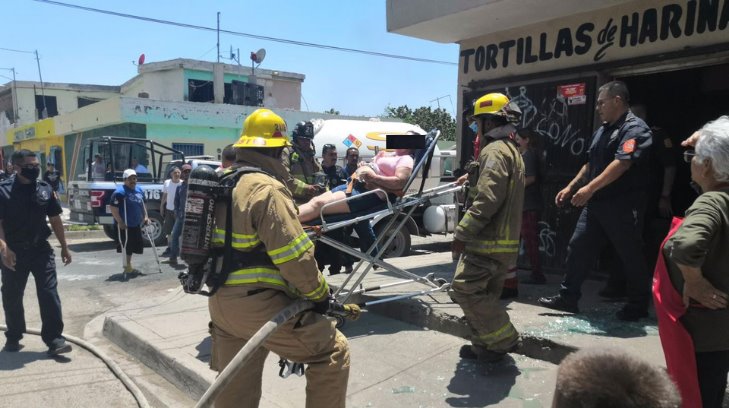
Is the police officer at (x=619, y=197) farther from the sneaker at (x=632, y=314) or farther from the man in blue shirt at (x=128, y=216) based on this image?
the man in blue shirt at (x=128, y=216)

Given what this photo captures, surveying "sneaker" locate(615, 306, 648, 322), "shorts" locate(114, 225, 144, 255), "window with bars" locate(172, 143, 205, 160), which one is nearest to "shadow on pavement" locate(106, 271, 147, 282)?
"shorts" locate(114, 225, 144, 255)

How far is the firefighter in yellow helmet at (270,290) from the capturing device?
2461 mm

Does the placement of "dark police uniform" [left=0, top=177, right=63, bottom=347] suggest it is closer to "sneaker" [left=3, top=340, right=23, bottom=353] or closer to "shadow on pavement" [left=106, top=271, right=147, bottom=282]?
"sneaker" [left=3, top=340, right=23, bottom=353]

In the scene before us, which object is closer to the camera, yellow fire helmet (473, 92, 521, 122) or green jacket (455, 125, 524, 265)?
green jacket (455, 125, 524, 265)

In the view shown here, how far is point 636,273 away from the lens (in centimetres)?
379

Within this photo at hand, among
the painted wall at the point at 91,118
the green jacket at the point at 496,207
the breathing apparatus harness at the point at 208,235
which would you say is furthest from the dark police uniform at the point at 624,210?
the painted wall at the point at 91,118

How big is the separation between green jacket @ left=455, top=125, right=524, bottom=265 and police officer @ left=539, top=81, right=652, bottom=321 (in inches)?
21.9

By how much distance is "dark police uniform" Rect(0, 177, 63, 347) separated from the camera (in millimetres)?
4746

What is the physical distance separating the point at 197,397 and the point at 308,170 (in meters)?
2.66

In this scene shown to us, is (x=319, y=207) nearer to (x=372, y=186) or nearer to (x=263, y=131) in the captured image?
(x=372, y=186)

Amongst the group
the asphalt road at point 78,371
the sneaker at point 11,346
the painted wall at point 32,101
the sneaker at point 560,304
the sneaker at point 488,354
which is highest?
the painted wall at point 32,101

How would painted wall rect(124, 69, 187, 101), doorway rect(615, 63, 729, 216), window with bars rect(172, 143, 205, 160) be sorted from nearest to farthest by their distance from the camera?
doorway rect(615, 63, 729, 216), window with bars rect(172, 143, 205, 160), painted wall rect(124, 69, 187, 101)

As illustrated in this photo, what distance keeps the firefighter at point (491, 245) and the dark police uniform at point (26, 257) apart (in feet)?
12.4

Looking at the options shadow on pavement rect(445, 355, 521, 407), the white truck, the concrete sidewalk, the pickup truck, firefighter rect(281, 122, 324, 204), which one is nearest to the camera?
shadow on pavement rect(445, 355, 521, 407)
